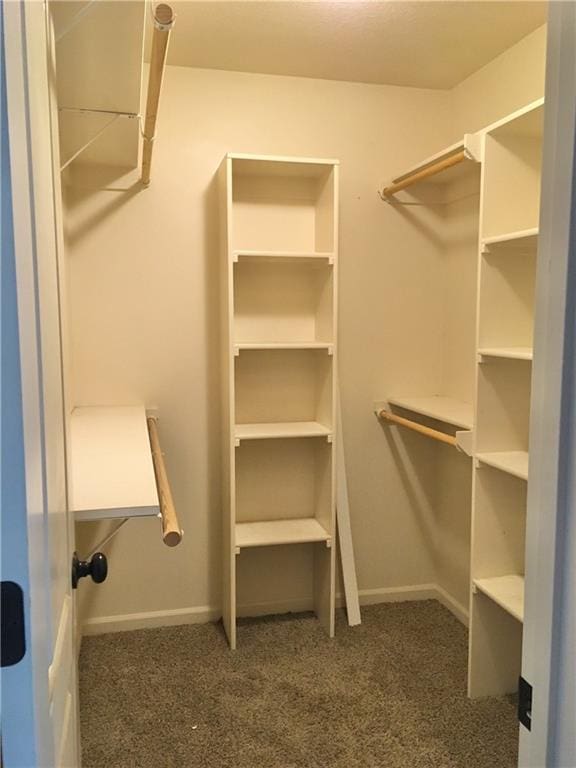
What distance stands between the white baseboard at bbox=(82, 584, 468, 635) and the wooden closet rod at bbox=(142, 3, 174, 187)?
2007mm

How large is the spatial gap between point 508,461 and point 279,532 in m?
1.11

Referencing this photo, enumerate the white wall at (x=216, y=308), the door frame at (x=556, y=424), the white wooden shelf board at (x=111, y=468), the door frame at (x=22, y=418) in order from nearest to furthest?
the door frame at (x=22, y=418), the door frame at (x=556, y=424), the white wooden shelf board at (x=111, y=468), the white wall at (x=216, y=308)

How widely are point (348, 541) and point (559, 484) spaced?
2.33 m

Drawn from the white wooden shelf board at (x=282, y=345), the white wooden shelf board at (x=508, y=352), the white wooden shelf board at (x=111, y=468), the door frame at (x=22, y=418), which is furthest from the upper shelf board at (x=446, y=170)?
the door frame at (x=22, y=418)

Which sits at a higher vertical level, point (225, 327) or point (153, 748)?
point (225, 327)

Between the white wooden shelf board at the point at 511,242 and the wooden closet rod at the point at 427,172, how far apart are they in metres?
0.34

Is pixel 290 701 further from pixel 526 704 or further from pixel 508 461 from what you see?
pixel 526 704

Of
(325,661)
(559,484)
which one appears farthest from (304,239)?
(559,484)

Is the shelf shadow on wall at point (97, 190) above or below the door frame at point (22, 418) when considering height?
above

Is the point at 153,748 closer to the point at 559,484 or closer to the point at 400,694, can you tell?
the point at 400,694

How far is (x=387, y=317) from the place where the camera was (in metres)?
3.06

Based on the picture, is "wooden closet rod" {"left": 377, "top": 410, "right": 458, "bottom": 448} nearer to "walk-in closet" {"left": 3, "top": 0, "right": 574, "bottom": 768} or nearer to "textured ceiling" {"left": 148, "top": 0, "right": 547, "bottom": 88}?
"walk-in closet" {"left": 3, "top": 0, "right": 574, "bottom": 768}

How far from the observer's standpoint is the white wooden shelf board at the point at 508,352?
6.59 ft

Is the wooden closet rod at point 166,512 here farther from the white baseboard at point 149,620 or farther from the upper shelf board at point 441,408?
the upper shelf board at point 441,408
